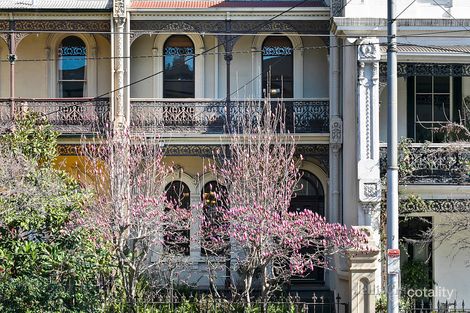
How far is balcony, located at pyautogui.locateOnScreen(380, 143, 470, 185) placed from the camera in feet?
69.0

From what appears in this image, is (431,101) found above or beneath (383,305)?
above

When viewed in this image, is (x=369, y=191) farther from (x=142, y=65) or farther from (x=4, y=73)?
(x=4, y=73)

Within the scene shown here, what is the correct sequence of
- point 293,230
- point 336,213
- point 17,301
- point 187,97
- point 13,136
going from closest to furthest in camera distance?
point 17,301 → point 293,230 → point 13,136 → point 336,213 → point 187,97

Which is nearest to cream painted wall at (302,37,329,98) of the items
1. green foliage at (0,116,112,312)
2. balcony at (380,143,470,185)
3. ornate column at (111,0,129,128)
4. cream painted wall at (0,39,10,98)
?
balcony at (380,143,470,185)

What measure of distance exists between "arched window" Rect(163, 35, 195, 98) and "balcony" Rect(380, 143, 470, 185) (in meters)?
5.75

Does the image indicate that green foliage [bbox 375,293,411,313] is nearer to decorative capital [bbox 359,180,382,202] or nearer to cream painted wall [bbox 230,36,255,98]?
decorative capital [bbox 359,180,382,202]

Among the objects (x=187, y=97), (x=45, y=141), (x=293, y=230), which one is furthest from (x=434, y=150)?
(x=45, y=141)

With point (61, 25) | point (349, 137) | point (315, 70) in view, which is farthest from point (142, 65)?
point (349, 137)

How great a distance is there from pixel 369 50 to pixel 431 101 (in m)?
3.46

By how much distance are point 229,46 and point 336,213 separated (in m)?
4.96

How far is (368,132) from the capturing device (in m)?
20.7

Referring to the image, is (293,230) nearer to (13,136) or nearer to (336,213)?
(336,213)

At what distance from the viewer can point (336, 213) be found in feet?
73.3

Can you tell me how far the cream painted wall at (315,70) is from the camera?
78.2ft
